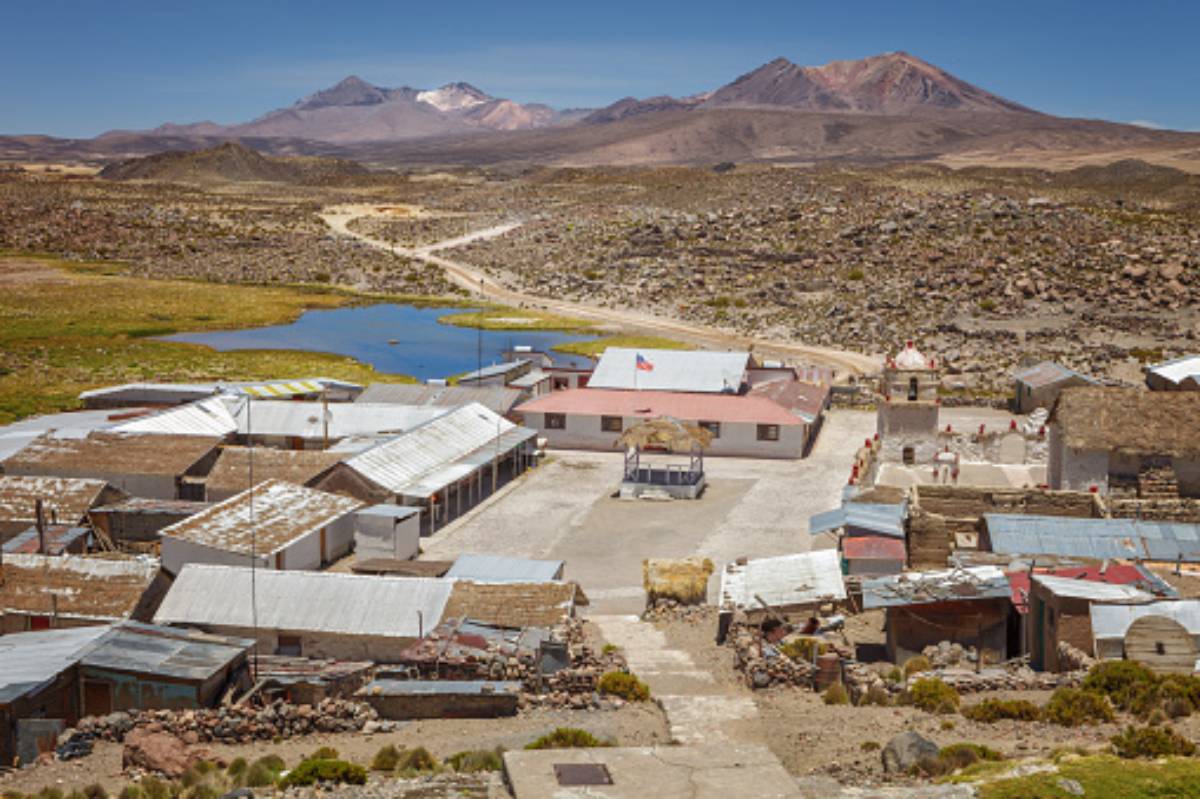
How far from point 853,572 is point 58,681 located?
14.6 metres

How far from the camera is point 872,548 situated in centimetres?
2670

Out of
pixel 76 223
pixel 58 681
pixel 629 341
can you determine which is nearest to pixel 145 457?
pixel 58 681

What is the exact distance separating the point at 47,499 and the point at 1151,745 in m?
24.8

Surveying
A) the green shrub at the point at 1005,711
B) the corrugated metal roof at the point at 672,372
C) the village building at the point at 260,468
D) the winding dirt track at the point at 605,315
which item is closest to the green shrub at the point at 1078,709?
the green shrub at the point at 1005,711

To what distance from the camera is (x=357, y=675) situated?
2086 centimetres

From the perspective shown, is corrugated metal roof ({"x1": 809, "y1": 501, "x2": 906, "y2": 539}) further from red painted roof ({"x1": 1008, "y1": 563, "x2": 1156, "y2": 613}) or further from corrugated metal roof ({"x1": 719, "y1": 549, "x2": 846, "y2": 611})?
red painted roof ({"x1": 1008, "y1": 563, "x2": 1156, "y2": 613})

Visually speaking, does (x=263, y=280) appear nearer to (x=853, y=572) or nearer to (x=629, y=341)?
(x=629, y=341)

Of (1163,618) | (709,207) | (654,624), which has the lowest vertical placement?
(654,624)

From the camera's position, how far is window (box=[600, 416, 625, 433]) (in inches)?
1784

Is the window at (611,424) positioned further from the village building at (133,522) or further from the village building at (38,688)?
the village building at (38,688)

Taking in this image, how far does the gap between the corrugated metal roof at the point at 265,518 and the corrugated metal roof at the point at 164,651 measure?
18.6ft

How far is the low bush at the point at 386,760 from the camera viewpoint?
616 inches

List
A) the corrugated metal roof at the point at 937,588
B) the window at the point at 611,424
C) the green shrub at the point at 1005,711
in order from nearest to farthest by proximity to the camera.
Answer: the green shrub at the point at 1005,711 < the corrugated metal roof at the point at 937,588 < the window at the point at 611,424

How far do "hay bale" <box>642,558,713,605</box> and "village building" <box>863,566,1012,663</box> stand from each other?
5478mm
